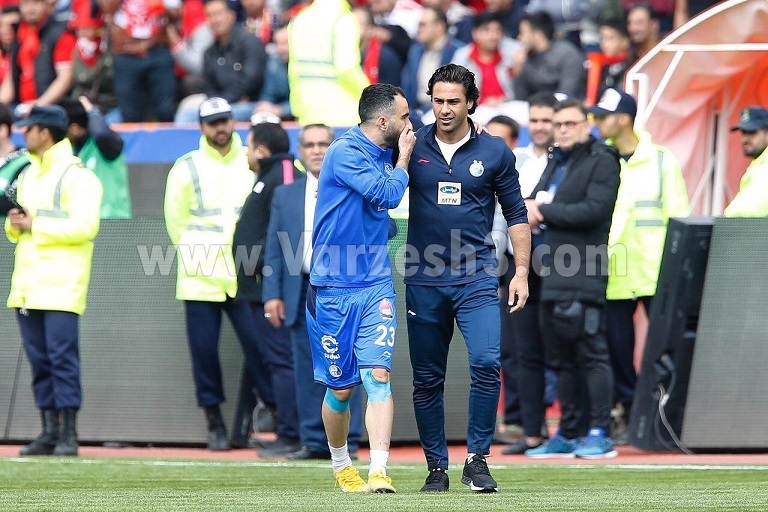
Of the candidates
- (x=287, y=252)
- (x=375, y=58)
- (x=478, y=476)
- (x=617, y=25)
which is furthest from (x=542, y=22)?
(x=478, y=476)

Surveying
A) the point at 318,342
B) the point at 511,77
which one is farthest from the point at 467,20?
the point at 318,342

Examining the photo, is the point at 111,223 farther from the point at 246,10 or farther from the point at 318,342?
the point at 246,10

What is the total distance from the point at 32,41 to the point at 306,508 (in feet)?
38.9

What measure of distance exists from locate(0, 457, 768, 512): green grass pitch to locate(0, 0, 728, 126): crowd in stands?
4.99m

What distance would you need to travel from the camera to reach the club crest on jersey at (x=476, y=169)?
8117 millimetres

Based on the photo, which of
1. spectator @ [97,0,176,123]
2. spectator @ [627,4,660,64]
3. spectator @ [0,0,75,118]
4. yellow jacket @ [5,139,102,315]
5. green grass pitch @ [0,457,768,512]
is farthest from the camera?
spectator @ [0,0,75,118]

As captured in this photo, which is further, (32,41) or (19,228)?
(32,41)

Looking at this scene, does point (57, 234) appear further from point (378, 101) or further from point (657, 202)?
point (657, 202)

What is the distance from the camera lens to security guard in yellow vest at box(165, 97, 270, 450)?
1154 centimetres

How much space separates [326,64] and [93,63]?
4140 millimetres

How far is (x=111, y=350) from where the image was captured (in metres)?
12.0

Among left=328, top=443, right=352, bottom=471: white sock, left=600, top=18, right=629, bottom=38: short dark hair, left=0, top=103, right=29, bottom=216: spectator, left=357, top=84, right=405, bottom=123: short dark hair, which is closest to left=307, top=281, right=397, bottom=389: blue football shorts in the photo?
left=328, top=443, right=352, bottom=471: white sock

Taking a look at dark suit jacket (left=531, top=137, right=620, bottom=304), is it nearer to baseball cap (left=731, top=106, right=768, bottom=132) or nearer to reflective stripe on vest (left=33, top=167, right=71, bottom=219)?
baseball cap (left=731, top=106, right=768, bottom=132)

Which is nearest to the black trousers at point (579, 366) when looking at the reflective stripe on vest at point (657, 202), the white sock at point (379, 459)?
the reflective stripe on vest at point (657, 202)
